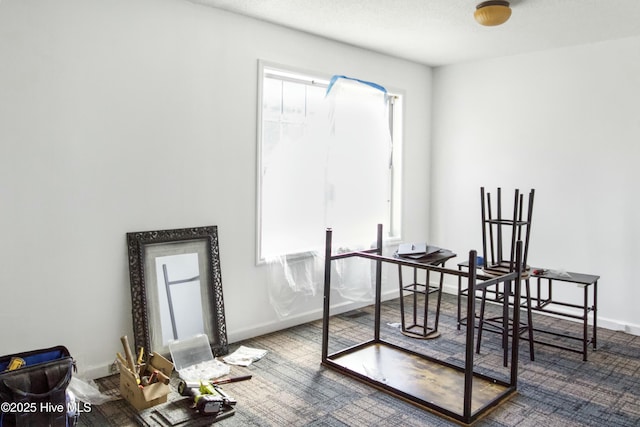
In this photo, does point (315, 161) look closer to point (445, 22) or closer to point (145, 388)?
point (445, 22)

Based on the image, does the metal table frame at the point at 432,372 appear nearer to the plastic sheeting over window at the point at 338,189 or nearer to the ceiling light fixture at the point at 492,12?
the plastic sheeting over window at the point at 338,189

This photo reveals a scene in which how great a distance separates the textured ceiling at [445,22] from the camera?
3.26 m

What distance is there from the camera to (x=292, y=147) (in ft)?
13.0

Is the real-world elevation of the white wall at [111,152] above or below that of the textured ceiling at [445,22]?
below

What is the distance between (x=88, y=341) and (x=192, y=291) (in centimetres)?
73

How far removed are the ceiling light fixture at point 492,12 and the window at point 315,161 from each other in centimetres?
145

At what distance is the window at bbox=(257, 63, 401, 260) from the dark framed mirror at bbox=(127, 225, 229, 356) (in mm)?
538

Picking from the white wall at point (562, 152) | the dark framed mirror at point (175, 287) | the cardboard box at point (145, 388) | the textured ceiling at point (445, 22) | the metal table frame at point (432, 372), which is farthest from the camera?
the white wall at point (562, 152)

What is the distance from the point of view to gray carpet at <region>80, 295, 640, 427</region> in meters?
2.52

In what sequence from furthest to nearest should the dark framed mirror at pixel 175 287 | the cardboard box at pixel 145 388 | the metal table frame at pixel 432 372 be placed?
the dark framed mirror at pixel 175 287
the cardboard box at pixel 145 388
the metal table frame at pixel 432 372

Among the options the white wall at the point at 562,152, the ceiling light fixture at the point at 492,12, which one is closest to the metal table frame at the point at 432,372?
the ceiling light fixture at the point at 492,12

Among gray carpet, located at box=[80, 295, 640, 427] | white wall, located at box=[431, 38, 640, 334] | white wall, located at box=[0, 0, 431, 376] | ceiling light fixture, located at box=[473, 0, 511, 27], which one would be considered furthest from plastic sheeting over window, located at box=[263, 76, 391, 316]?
ceiling light fixture, located at box=[473, 0, 511, 27]

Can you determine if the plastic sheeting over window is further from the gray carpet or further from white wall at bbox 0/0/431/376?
the gray carpet

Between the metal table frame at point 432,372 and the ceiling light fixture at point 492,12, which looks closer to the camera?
the metal table frame at point 432,372
